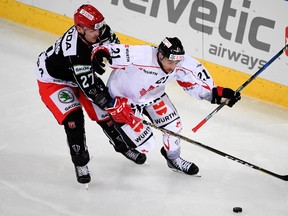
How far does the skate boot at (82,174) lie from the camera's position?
379cm

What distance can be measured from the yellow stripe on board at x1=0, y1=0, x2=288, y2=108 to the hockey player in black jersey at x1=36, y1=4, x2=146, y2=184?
→ 1.77 m

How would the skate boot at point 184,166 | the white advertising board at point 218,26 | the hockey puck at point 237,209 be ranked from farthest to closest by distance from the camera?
the white advertising board at point 218,26 < the skate boot at point 184,166 < the hockey puck at point 237,209

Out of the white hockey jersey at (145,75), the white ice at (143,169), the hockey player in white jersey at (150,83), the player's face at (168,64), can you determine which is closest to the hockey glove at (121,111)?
the hockey player in white jersey at (150,83)

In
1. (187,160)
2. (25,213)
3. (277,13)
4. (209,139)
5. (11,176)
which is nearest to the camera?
(25,213)

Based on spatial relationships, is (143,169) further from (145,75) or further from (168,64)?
(168,64)

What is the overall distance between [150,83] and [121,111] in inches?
9.6

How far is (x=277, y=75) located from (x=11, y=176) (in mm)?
2533

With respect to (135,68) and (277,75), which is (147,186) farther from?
(277,75)

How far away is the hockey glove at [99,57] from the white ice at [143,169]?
81 centimetres

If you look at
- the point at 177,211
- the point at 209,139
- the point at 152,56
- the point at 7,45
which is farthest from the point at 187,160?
the point at 7,45

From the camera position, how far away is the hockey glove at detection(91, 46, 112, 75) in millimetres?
3521

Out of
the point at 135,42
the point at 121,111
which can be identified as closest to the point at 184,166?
the point at 121,111

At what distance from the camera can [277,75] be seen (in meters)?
5.27

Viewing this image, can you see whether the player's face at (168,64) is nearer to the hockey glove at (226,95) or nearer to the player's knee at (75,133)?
the hockey glove at (226,95)
